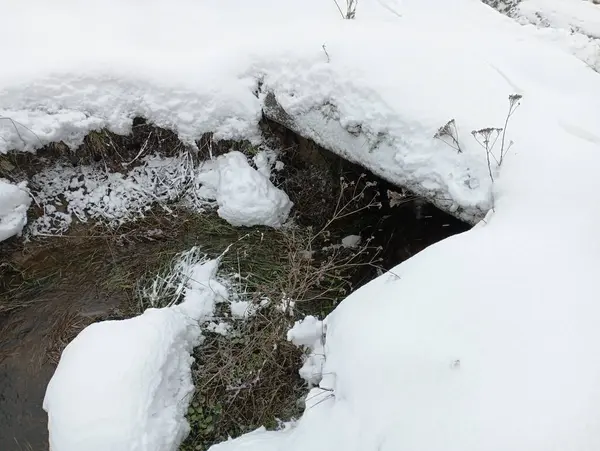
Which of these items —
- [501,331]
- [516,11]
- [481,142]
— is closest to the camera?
[501,331]

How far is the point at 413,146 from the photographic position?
281 centimetres

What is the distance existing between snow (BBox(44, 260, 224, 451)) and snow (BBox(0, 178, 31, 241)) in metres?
→ 1.16

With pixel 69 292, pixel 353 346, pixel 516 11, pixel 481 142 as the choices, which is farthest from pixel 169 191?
pixel 516 11

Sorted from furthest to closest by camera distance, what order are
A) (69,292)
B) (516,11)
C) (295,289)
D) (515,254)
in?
1. (516,11)
2. (69,292)
3. (295,289)
4. (515,254)

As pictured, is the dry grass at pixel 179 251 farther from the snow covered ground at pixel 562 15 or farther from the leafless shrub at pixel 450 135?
the snow covered ground at pixel 562 15

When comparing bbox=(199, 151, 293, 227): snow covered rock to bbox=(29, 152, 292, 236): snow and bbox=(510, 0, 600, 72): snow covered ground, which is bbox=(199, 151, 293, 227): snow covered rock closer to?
bbox=(29, 152, 292, 236): snow

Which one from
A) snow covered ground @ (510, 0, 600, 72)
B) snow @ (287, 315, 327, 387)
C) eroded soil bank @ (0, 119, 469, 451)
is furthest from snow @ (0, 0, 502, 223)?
snow covered ground @ (510, 0, 600, 72)

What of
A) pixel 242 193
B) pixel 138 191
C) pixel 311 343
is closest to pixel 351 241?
pixel 242 193

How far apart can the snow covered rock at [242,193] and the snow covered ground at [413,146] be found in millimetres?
291

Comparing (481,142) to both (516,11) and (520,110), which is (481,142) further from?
(516,11)

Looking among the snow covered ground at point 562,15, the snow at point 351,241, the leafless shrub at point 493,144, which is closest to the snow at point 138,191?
the snow at point 351,241

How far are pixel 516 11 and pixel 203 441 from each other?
20.0 ft

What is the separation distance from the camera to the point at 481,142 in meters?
2.69

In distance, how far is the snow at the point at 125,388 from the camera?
2.41 meters
